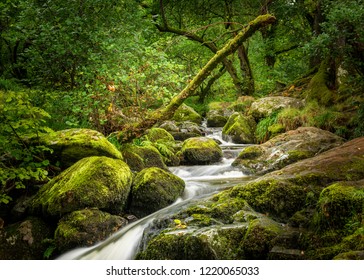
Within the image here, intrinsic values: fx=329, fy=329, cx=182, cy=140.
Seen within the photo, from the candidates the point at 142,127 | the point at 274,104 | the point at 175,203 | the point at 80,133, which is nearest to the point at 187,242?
the point at 175,203

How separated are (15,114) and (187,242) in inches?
120

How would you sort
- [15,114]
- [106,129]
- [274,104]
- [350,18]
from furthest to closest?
[274,104], [106,129], [350,18], [15,114]

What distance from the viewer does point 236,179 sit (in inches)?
283

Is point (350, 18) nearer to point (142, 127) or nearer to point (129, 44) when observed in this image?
point (129, 44)

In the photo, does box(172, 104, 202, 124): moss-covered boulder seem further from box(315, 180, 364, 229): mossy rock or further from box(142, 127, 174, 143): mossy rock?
box(315, 180, 364, 229): mossy rock

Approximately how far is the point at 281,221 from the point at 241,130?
24.6 ft

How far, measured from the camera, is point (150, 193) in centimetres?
557

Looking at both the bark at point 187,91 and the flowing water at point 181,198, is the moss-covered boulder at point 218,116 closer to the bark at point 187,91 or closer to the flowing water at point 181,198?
the flowing water at point 181,198

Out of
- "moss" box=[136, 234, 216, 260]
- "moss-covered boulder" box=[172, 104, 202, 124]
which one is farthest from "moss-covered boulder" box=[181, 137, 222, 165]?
"moss-covered boulder" box=[172, 104, 202, 124]

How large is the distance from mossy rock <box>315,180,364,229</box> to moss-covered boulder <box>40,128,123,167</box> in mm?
3955

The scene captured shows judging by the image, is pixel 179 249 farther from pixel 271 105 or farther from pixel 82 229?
pixel 271 105

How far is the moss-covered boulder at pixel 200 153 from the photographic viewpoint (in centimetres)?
899

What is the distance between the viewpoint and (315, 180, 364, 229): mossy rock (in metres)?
3.11

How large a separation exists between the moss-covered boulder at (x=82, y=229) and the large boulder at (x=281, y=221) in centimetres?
79
